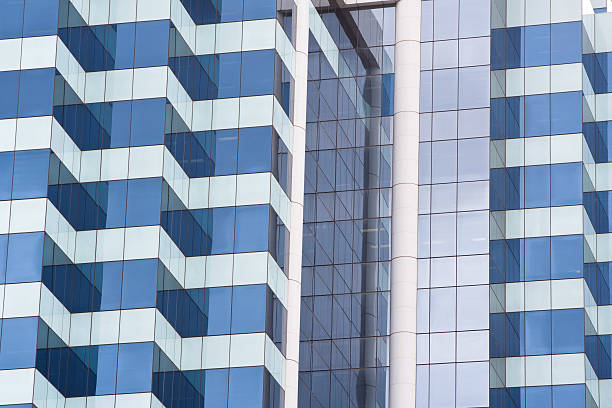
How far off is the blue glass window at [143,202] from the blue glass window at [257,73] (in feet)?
29.5

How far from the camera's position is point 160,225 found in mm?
86125

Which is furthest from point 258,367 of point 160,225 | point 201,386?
point 160,225

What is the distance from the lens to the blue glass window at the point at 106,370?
82812 millimetres

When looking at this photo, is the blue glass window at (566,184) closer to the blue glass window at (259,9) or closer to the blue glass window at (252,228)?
the blue glass window at (259,9)

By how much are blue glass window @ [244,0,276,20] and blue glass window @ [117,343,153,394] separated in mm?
21684

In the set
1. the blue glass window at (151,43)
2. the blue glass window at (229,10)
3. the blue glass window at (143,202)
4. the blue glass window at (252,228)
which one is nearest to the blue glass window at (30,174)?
the blue glass window at (143,202)

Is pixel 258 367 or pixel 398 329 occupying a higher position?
pixel 398 329

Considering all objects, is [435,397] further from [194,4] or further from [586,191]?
[194,4]


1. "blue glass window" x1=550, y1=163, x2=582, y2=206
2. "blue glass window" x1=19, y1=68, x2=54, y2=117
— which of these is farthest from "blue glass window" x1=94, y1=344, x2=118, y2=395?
"blue glass window" x1=550, y1=163, x2=582, y2=206

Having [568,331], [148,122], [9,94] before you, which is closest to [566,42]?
[568,331]

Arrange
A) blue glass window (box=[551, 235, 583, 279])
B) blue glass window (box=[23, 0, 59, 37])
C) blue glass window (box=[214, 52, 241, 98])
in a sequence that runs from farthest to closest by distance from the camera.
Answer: blue glass window (box=[551, 235, 583, 279]) → blue glass window (box=[214, 52, 241, 98]) → blue glass window (box=[23, 0, 59, 37])

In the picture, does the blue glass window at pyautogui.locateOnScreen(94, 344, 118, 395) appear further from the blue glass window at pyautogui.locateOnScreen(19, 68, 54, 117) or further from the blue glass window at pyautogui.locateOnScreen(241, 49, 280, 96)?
the blue glass window at pyautogui.locateOnScreen(241, 49, 280, 96)

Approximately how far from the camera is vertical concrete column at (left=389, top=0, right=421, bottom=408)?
4033 inches

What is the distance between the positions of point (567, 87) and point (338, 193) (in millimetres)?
17078
